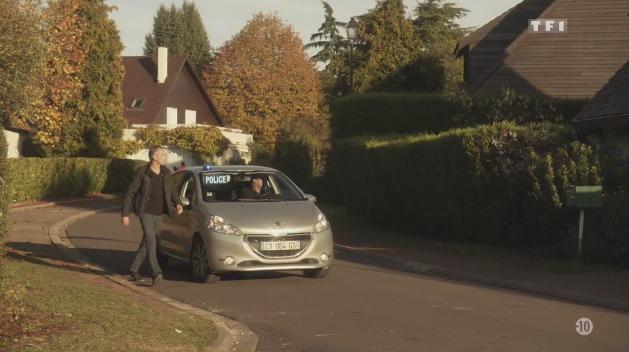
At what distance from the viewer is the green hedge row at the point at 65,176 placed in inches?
1259

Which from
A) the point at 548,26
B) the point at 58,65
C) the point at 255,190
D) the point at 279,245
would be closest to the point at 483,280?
the point at 279,245

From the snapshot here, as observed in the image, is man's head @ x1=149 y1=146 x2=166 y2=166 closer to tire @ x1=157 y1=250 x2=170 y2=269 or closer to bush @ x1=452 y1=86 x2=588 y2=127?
tire @ x1=157 y1=250 x2=170 y2=269

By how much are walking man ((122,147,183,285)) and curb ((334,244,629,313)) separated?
4548mm

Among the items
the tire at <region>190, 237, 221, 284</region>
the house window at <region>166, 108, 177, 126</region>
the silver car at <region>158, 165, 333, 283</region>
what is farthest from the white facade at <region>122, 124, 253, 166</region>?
the tire at <region>190, 237, 221, 284</region>

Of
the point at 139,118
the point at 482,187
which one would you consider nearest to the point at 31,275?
the point at 482,187

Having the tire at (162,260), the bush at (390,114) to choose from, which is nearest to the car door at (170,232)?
the tire at (162,260)

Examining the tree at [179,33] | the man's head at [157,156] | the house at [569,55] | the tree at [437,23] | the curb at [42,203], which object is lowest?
the curb at [42,203]

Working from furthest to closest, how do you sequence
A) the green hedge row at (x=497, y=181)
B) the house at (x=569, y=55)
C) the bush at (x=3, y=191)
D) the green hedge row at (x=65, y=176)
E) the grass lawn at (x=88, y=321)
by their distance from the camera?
the green hedge row at (x=65, y=176), the house at (x=569, y=55), the green hedge row at (x=497, y=181), the bush at (x=3, y=191), the grass lawn at (x=88, y=321)

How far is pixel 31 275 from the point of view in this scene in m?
11.9

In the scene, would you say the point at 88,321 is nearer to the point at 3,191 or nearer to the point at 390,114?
the point at 3,191

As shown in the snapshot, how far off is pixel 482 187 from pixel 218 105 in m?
54.1

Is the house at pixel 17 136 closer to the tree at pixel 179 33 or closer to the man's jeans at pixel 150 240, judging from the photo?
the man's jeans at pixel 150 240

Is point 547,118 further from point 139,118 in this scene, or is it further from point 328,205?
point 139,118

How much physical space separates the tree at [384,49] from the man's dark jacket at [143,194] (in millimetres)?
30419
